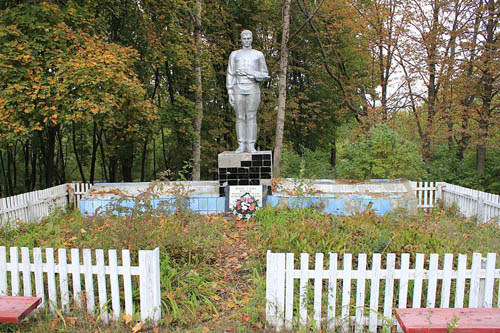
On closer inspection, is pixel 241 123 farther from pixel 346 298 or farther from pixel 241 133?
pixel 346 298

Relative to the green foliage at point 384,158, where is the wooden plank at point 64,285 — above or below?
below

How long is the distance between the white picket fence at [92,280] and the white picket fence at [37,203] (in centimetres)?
334

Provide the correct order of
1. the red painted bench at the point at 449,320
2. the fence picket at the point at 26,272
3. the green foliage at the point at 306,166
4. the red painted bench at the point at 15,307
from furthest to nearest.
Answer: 1. the green foliage at the point at 306,166
2. the fence picket at the point at 26,272
3. the red painted bench at the point at 15,307
4. the red painted bench at the point at 449,320

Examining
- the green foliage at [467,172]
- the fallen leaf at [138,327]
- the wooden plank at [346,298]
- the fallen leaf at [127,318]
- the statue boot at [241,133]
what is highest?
the statue boot at [241,133]

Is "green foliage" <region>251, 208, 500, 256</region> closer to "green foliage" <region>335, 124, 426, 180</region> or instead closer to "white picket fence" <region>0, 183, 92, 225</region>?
"green foliage" <region>335, 124, 426, 180</region>

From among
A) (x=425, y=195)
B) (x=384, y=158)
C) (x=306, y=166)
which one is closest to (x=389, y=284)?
(x=425, y=195)

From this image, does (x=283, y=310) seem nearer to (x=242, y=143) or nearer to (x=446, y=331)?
(x=446, y=331)

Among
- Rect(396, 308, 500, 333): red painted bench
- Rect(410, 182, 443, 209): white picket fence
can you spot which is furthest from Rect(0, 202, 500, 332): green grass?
Rect(410, 182, 443, 209): white picket fence

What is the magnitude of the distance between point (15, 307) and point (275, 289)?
2.30 m

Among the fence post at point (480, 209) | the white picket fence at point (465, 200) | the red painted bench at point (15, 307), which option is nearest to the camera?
the red painted bench at point (15, 307)

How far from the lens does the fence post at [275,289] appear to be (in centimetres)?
343

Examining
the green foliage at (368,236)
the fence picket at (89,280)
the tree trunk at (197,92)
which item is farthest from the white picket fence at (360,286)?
the tree trunk at (197,92)

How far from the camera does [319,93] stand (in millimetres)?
16250

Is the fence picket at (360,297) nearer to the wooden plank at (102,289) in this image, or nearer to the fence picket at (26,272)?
the wooden plank at (102,289)
